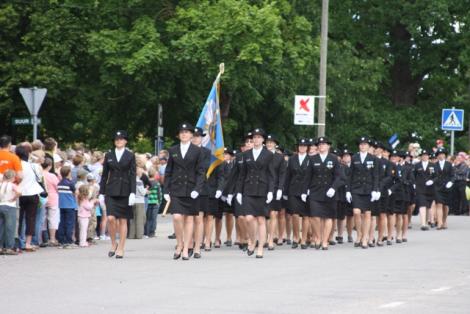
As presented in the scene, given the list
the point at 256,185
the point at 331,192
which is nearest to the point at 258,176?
the point at 256,185

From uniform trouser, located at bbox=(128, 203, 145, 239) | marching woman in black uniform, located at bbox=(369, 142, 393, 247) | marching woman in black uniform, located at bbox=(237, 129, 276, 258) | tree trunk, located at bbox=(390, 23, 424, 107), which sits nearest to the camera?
marching woman in black uniform, located at bbox=(237, 129, 276, 258)

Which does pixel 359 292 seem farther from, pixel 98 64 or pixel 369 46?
pixel 369 46

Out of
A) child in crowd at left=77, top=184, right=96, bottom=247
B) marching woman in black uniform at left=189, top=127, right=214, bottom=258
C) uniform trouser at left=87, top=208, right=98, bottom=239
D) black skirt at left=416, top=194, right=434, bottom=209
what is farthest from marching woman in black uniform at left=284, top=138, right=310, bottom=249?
black skirt at left=416, top=194, right=434, bottom=209

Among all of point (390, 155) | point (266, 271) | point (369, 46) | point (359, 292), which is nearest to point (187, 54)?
point (390, 155)

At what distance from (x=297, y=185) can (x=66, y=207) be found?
411 centimetres

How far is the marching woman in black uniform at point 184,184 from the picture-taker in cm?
1966

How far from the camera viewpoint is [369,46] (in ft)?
171

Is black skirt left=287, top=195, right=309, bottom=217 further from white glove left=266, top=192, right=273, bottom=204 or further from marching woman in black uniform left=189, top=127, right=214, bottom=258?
white glove left=266, top=192, right=273, bottom=204

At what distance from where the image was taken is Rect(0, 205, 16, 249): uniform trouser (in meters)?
19.9

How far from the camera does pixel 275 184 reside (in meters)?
22.0

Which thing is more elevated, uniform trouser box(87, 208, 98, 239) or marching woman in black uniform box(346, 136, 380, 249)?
marching woman in black uniform box(346, 136, 380, 249)

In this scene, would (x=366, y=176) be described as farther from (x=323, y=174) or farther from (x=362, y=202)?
(x=323, y=174)

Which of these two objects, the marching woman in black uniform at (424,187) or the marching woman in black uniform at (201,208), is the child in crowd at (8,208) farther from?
the marching woman in black uniform at (424,187)

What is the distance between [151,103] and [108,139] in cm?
471
